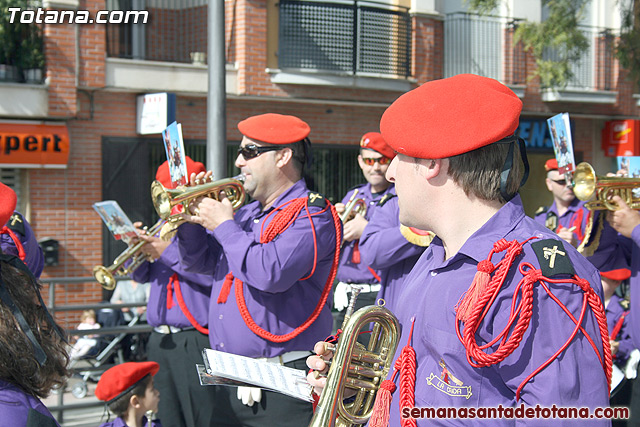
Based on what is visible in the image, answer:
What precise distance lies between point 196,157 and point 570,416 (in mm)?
11281

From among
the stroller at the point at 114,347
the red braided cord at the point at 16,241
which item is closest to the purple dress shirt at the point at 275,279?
the red braided cord at the point at 16,241

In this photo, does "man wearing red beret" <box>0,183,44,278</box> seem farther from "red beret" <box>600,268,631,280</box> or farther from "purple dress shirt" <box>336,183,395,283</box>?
"red beret" <box>600,268,631,280</box>

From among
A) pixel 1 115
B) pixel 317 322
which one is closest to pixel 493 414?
pixel 317 322

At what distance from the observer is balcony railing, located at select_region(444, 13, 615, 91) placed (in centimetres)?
1554

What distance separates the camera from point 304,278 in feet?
13.3

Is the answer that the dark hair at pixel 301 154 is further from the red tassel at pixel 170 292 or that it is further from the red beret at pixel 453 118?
the red beret at pixel 453 118

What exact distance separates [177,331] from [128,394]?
2.66ft

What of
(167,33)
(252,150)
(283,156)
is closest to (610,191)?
(283,156)

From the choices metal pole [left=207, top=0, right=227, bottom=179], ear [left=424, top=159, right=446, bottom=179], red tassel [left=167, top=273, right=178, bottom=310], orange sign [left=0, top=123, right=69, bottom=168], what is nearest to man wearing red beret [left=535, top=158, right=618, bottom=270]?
ear [left=424, top=159, right=446, bottom=179]

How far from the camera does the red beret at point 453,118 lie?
2031mm

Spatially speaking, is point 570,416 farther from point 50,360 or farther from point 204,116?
point 204,116

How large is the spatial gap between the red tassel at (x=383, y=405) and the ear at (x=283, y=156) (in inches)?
90.8

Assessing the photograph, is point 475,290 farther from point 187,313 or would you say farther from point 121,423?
point 187,313

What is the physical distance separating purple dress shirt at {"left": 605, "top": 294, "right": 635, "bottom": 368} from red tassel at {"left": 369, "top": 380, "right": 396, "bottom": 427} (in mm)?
3810
